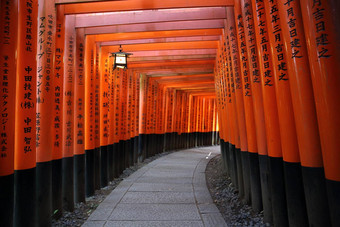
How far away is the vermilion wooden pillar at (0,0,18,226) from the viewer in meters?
2.70

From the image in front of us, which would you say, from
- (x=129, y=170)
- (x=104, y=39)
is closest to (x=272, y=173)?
(x=104, y=39)

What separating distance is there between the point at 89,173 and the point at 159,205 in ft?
7.20

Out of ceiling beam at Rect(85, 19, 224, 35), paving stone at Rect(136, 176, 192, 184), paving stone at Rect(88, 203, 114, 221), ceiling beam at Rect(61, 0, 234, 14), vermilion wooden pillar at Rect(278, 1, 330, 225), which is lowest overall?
paving stone at Rect(88, 203, 114, 221)

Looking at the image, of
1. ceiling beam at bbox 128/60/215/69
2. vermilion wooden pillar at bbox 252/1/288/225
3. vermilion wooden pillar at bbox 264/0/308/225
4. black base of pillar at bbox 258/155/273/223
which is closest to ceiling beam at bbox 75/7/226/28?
vermilion wooden pillar at bbox 252/1/288/225

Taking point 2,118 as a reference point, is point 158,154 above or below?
below

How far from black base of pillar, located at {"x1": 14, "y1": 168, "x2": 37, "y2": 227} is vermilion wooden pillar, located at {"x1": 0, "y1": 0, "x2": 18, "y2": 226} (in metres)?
0.48

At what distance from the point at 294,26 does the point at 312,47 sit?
1.53 ft

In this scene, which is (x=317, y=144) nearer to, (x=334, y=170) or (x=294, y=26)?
(x=334, y=170)

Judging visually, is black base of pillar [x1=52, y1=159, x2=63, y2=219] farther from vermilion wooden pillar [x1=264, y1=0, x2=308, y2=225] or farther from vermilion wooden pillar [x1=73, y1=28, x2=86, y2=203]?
vermilion wooden pillar [x1=264, y1=0, x2=308, y2=225]

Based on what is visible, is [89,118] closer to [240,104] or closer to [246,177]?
[240,104]

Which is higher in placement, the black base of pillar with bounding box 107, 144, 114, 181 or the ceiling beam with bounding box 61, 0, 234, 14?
the ceiling beam with bounding box 61, 0, 234, 14

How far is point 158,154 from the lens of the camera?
1356cm

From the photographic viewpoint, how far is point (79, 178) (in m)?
5.43

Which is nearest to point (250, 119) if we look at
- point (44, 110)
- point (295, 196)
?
point (295, 196)
